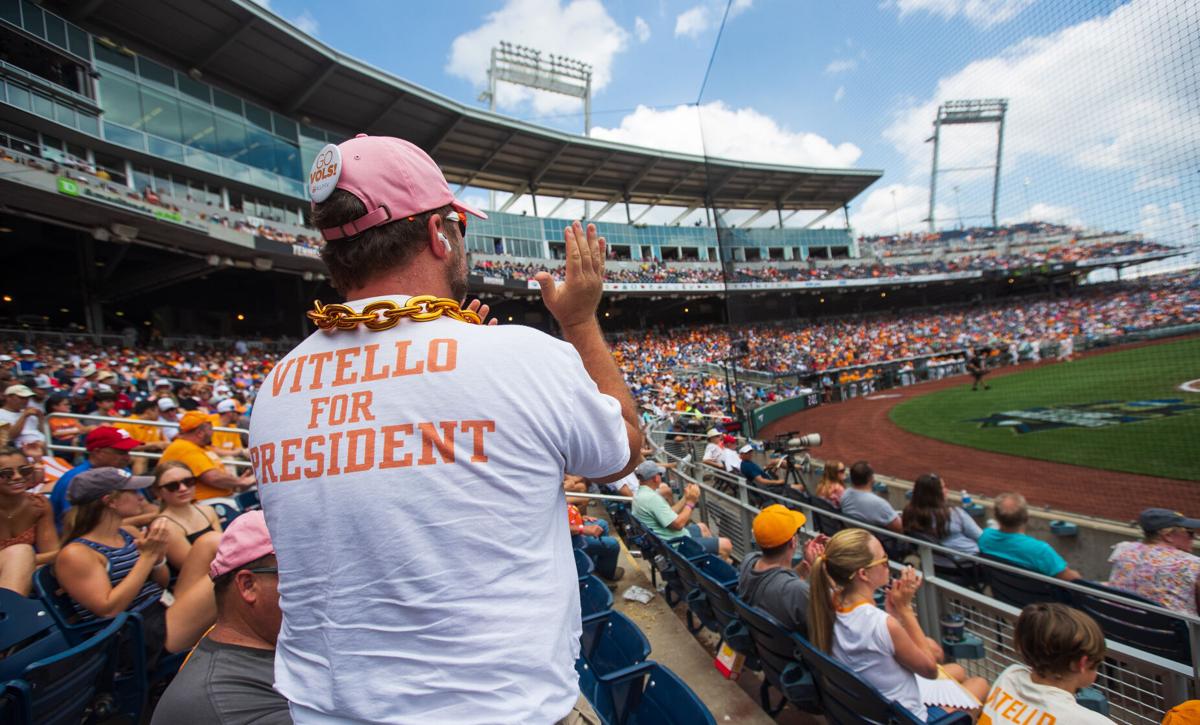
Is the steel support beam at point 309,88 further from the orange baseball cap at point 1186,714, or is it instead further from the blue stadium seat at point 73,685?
the orange baseball cap at point 1186,714

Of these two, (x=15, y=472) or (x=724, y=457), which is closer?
(x=15, y=472)

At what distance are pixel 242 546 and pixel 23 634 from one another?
1.97 metres

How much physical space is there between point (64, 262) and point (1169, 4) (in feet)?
102

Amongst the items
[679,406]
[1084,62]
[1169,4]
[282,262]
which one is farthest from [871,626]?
[282,262]

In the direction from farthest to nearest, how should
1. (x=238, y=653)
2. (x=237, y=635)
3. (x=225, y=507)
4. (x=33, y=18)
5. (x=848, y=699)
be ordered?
(x=33, y=18) → (x=225, y=507) → (x=848, y=699) → (x=237, y=635) → (x=238, y=653)

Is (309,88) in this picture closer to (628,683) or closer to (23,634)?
(23,634)

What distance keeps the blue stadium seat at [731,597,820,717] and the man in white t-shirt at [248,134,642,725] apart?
239 cm

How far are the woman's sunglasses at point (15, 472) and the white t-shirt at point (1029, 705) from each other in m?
4.96

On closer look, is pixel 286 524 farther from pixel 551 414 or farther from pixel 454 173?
pixel 454 173

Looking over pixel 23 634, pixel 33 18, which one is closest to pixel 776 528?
pixel 23 634

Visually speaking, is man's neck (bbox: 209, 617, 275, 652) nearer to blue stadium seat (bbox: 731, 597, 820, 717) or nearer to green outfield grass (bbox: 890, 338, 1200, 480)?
blue stadium seat (bbox: 731, 597, 820, 717)

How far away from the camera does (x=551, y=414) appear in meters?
0.89

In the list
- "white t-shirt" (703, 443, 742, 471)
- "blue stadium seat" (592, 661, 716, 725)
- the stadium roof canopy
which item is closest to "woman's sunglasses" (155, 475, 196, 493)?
"blue stadium seat" (592, 661, 716, 725)

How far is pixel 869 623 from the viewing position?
8.42 ft
